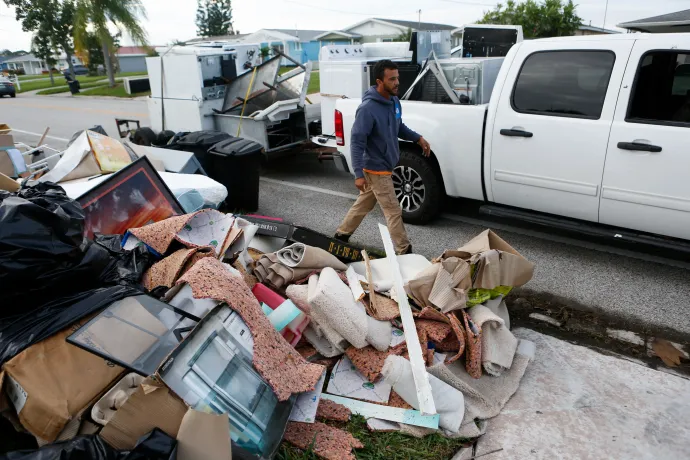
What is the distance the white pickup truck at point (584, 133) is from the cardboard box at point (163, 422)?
Answer: 3516 millimetres

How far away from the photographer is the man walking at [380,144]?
4.45m

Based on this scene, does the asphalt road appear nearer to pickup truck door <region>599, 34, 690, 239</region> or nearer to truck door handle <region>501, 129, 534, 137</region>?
pickup truck door <region>599, 34, 690, 239</region>

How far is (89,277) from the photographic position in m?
2.88

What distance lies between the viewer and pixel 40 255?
103 inches

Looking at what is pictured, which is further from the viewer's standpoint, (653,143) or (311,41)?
(311,41)

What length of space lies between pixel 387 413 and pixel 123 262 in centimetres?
196

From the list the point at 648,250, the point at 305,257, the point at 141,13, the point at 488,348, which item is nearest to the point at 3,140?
the point at 305,257

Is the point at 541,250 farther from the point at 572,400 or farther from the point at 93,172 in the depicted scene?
the point at 93,172

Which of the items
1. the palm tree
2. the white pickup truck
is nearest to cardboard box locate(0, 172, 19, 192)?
the white pickup truck

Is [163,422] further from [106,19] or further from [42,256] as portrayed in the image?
[106,19]

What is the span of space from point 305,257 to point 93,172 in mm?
2675

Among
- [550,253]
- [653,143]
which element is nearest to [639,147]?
[653,143]

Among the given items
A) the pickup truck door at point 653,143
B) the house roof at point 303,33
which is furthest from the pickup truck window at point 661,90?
the house roof at point 303,33

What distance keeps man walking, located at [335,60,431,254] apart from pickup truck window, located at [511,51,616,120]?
45.0 inches
